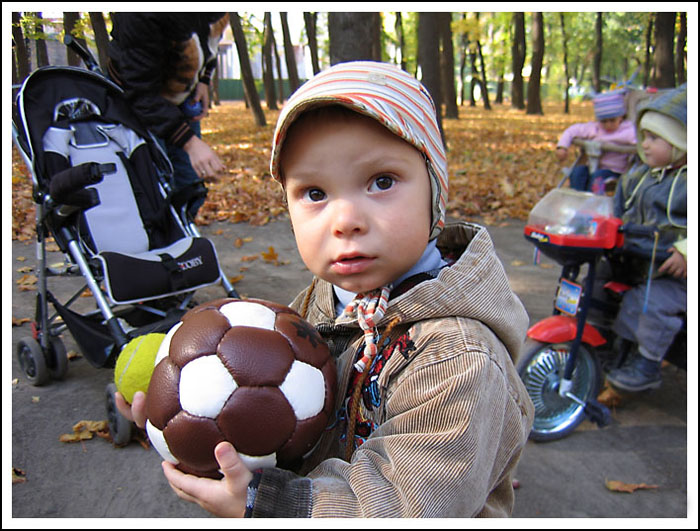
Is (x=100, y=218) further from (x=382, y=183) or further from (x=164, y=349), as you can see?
(x=382, y=183)

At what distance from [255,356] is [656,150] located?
315 cm

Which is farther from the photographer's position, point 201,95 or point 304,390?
point 201,95

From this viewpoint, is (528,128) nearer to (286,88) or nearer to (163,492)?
(163,492)

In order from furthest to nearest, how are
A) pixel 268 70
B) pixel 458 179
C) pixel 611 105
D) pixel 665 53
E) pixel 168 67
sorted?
pixel 268 70 < pixel 665 53 < pixel 458 179 < pixel 611 105 < pixel 168 67

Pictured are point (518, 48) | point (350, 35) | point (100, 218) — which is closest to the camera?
point (100, 218)

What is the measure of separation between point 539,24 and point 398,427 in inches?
1039

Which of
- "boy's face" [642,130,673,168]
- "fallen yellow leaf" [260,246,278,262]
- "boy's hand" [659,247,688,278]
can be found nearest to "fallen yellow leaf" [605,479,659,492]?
"boy's hand" [659,247,688,278]

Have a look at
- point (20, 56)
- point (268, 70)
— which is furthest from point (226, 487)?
point (268, 70)

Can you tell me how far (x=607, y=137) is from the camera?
6391mm

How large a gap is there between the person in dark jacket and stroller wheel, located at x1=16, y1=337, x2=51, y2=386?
4.80ft

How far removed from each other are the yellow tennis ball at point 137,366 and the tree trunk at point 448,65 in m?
18.9

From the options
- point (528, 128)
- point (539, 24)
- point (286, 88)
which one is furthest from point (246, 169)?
point (286, 88)

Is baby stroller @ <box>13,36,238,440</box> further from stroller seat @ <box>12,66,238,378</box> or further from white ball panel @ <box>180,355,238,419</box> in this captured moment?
white ball panel @ <box>180,355,238,419</box>

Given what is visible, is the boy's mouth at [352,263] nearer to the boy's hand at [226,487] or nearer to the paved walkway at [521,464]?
the boy's hand at [226,487]
